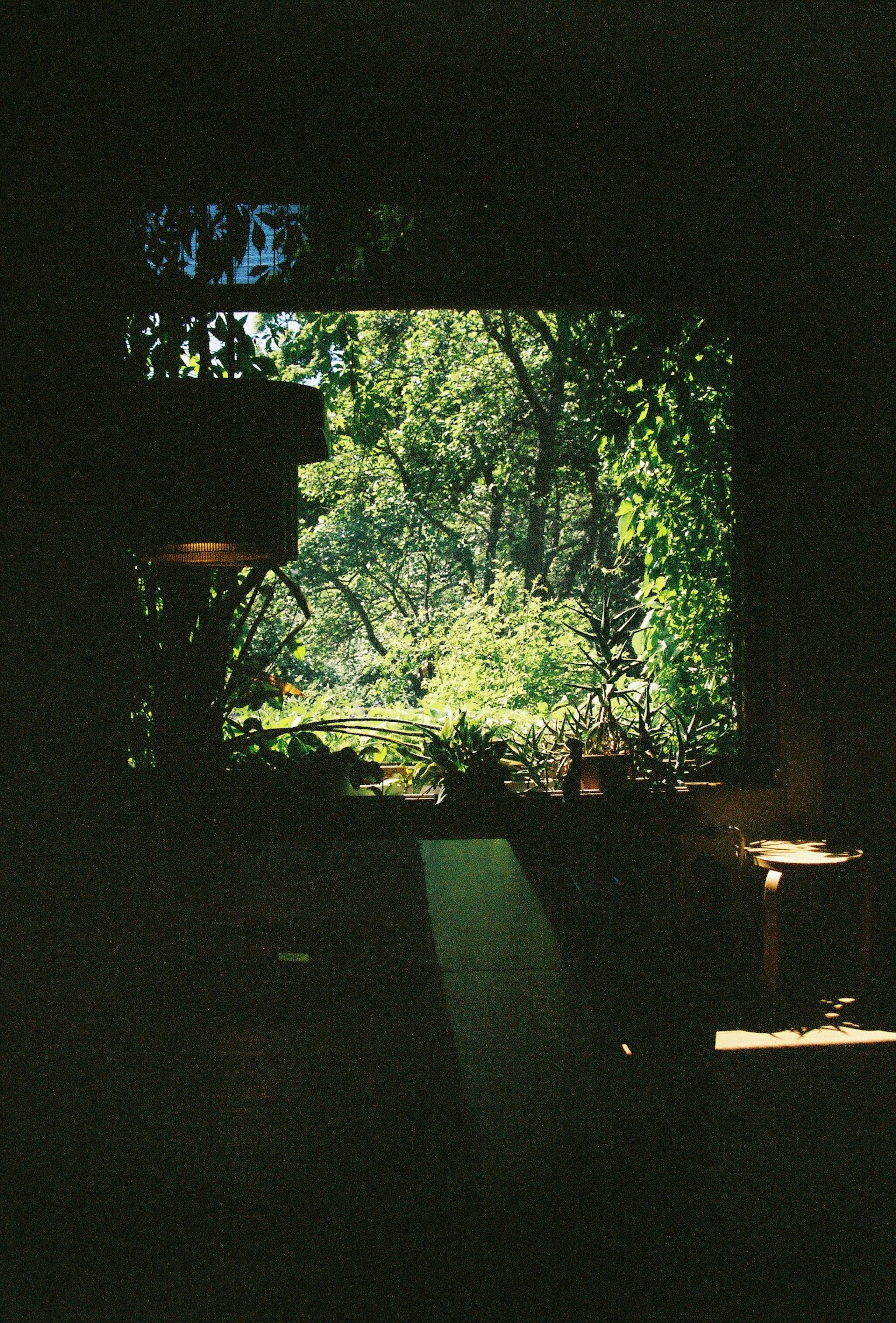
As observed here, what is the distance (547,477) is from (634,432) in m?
3.69

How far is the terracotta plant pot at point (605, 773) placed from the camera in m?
3.47

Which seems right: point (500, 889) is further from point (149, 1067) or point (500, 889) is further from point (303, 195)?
point (303, 195)

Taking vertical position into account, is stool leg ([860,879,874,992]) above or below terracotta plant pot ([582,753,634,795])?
below

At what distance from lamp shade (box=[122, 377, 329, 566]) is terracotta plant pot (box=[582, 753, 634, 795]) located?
85.8 inches

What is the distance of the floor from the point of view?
685 millimetres

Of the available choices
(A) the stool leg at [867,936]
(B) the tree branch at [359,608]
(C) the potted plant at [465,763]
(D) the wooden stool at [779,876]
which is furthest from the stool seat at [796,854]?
(B) the tree branch at [359,608]

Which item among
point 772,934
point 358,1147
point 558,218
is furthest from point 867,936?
point 358,1147

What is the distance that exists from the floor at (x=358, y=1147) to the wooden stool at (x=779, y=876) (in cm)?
181

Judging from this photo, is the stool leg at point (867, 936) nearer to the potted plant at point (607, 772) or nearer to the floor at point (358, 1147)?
the potted plant at point (607, 772)

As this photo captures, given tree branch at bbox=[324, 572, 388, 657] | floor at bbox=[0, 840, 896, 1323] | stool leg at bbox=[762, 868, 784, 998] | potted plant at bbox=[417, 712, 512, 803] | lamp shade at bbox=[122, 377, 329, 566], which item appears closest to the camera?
floor at bbox=[0, 840, 896, 1323]

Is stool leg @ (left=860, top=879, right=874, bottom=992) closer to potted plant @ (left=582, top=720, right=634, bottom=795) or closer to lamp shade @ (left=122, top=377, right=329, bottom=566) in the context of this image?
potted plant @ (left=582, top=720, right=634, bottom=795)

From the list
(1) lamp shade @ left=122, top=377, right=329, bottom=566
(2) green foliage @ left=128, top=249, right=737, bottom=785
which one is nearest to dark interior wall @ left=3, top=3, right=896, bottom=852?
(2) green foliage @ left=128, top=249, right=737, bottom=785

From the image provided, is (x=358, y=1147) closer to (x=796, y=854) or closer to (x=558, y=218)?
(x=796, y=854)

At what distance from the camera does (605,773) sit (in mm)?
3484
